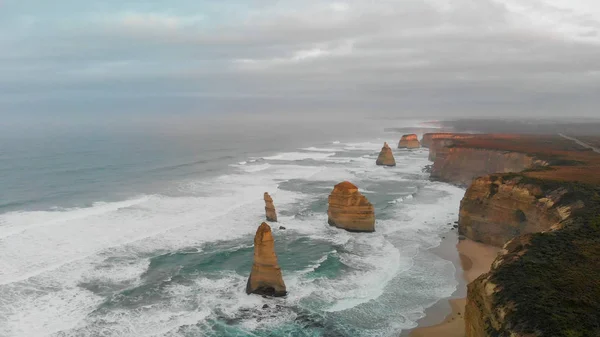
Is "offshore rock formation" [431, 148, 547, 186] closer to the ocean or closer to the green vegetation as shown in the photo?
the ocean

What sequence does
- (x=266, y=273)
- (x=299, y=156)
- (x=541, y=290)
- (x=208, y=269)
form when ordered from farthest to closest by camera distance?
(x=299, y=156) < (x=208, y=269) < (x=266, y=273) < (x=541, y=290)

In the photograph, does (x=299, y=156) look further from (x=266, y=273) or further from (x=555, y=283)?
(x=555, y=283)

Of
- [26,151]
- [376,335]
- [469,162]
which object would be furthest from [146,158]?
[376,335]

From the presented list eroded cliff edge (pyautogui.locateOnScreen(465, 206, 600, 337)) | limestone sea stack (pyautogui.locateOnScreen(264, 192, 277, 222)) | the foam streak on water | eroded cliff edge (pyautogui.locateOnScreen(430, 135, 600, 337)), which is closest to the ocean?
the foam streak on water

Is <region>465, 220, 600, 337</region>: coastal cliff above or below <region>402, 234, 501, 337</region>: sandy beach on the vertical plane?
above

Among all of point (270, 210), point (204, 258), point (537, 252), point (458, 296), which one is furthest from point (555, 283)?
point (270, 210)

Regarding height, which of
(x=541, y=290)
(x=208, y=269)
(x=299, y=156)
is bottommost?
(x=208, y=269)
